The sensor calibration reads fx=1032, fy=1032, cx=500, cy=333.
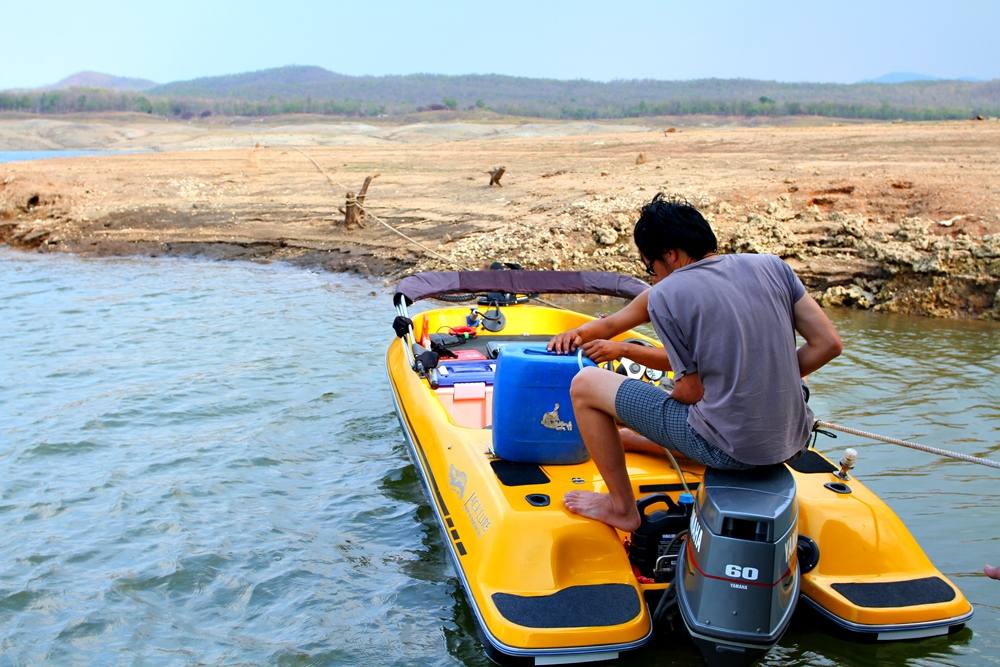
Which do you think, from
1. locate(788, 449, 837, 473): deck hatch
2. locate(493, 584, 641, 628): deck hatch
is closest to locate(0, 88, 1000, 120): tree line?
Result: locate(788, 449, 837, 473): deck hatch

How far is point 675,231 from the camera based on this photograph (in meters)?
4.03

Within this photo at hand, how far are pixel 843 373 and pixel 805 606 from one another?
516 centimetres

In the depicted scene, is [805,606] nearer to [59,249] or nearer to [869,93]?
[59,249]

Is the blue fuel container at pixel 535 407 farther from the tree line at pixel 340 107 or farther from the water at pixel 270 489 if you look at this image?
the tree line at pixel 340 107

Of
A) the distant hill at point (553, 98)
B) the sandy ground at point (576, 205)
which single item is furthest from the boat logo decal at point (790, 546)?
the distant hill at point (553, 98)

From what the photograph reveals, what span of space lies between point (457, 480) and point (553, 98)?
119 meters

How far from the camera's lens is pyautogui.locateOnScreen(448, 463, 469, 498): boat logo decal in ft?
16.6

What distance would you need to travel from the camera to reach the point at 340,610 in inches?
207

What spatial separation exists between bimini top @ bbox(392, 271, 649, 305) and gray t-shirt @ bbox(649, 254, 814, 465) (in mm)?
3707

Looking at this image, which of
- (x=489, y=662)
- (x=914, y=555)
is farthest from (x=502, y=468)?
(x=914, y=555)

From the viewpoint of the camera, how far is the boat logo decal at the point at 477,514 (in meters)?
4.61

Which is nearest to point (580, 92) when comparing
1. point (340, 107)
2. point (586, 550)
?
point (340, 107)

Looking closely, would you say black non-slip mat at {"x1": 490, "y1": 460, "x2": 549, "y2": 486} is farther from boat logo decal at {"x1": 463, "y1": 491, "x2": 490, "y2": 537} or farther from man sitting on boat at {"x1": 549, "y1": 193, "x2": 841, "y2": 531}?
man sitting on boat at {"x1": 549, "y1": 193, "x2": 841, "y2": 531}

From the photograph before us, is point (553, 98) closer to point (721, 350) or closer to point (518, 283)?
point (518, 283)
